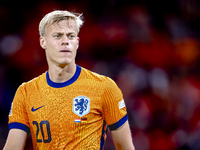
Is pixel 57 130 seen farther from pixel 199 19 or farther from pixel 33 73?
pixel 199 19

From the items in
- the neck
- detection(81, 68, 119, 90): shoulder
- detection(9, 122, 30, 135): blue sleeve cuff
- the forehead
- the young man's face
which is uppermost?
the forehead

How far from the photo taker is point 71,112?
90.7 inches

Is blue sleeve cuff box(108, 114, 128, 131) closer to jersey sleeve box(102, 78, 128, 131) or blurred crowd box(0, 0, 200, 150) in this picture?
jersey sleeve box(102, 78, 128, 131)

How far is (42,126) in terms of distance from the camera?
91.1 inches

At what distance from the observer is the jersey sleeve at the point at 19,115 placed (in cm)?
235

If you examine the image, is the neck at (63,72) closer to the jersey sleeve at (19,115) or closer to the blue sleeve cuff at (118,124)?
the jersey sleeve at (19,115)

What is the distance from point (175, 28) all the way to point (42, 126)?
367cm

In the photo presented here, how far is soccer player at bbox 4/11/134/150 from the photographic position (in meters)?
2.27

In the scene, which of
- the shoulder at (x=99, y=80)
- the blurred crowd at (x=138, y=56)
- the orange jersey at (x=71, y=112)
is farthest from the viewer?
the blurred crowd at (x=138, y=56)

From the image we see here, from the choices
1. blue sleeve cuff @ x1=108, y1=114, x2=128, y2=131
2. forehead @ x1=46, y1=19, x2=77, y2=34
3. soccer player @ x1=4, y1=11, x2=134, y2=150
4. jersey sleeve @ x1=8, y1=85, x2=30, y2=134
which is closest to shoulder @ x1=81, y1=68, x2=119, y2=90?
soccer player @ x1=4, y1=11, x2=134, y2=150

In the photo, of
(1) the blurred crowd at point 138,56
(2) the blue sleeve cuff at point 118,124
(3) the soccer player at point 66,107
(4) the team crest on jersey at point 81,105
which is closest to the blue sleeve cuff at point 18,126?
(3) the soccer player at point 66,107

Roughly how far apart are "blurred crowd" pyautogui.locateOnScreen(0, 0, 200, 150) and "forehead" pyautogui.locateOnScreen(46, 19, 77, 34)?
2632mm

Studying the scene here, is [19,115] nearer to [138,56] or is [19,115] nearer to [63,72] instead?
[63,72]

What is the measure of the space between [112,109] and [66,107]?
15.1 inches
